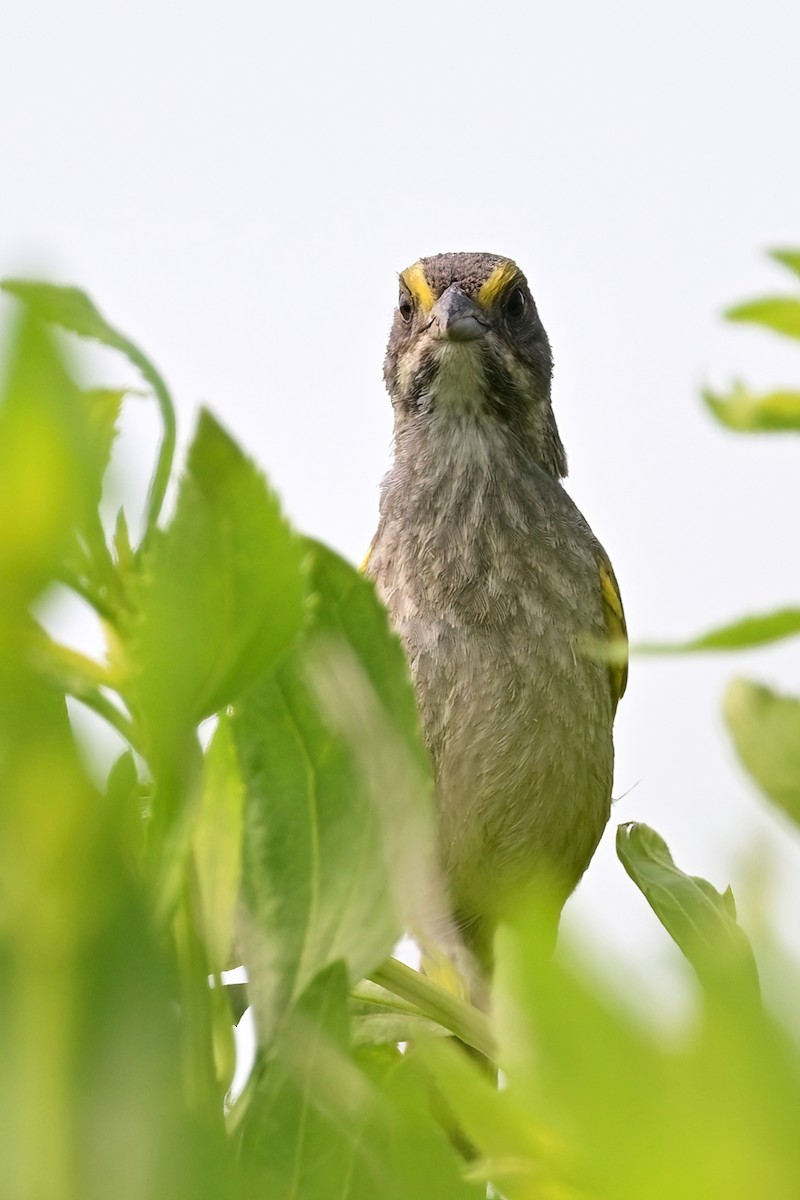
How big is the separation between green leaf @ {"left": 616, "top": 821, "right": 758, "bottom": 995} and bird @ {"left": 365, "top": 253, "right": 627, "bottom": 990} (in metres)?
3.04

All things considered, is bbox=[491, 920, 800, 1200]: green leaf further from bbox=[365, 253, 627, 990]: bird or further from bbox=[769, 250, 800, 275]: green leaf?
bbox=[365, 253, 627, 990]: bird

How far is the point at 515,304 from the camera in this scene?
6070mm

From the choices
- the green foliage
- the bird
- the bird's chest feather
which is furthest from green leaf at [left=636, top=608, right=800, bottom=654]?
the bird's chest feather

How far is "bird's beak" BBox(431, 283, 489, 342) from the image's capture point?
5.59m

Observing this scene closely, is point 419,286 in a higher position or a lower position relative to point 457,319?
higher

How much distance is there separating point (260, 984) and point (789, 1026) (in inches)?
17.2

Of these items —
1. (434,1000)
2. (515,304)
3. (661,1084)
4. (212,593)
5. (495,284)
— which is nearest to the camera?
(661,1084)

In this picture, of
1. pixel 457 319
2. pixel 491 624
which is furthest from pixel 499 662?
pixel 457 319

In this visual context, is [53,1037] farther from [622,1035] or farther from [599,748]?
[599,748]

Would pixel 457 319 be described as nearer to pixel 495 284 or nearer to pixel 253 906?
pixel 495 284

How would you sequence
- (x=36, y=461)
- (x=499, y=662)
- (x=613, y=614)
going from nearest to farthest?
1. (x=36, y=461)
2. (x=499, y=662)
3. (x=613, y=614)

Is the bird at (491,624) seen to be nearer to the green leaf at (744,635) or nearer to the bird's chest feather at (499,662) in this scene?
the bird's chest feather at (499,662)

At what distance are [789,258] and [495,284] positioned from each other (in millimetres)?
5301

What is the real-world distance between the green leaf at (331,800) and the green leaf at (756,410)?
228mm
